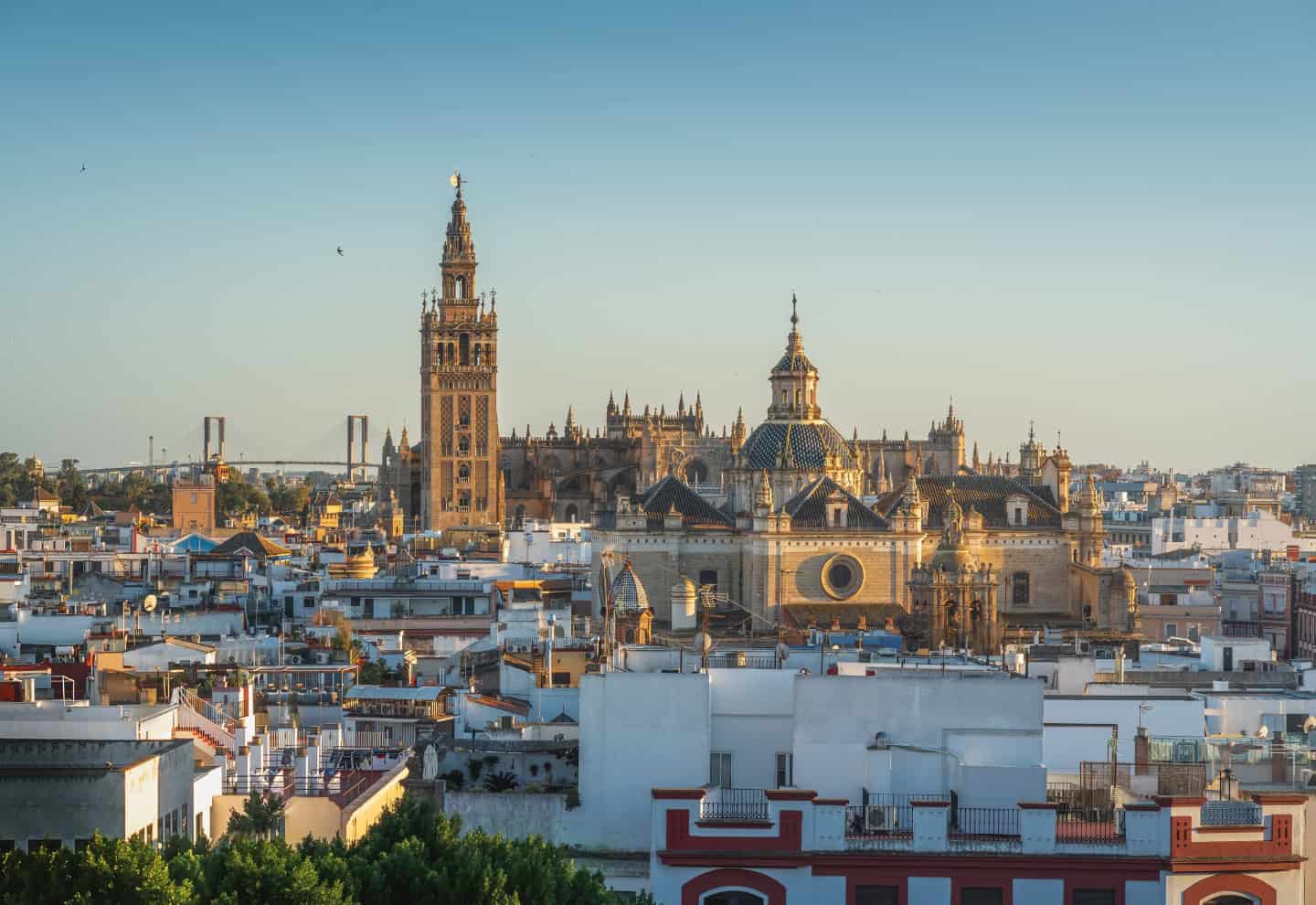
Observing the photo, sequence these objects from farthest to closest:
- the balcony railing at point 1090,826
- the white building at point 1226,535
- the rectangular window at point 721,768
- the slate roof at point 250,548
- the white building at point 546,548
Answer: the white building at point 1226,535 < the white building at point 546,548 < the slate roof at point 250,548 < the rectangular window at point 721,768 < the balcony railing at point 1090,826

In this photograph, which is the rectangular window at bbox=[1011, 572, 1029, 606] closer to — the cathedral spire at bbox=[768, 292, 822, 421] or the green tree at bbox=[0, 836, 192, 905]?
the cathedral spire at bbox=[768, 292, 822, 421]

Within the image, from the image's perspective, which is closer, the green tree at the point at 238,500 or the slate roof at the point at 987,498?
the slate roof at the point at 987,498

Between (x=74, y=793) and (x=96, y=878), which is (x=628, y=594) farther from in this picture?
(x=96, y=878)

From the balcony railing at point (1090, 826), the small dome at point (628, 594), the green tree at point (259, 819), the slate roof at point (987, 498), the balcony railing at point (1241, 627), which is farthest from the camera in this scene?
the balcony railing at point (1241, 627)

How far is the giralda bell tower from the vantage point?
108 metres

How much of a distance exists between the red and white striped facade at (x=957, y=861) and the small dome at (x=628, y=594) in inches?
1251

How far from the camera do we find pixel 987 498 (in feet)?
217

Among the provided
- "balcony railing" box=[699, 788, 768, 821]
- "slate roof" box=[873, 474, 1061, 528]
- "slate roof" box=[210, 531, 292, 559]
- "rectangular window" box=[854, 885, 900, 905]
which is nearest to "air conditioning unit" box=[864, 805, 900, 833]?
"rectangular window" box=[854, 885, 900, 905]

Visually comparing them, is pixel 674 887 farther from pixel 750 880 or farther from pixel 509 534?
pixel 509 534

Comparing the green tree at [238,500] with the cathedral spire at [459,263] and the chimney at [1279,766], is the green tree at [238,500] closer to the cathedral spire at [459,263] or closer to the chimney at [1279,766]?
the cathedral spire at [459,263]

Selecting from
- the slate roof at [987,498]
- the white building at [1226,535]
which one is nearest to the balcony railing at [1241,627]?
the slate roof at [987,498]

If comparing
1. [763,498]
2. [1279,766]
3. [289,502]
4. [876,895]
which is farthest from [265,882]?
[289,502]

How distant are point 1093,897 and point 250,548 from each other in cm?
6172

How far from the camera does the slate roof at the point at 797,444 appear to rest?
2591 inches
